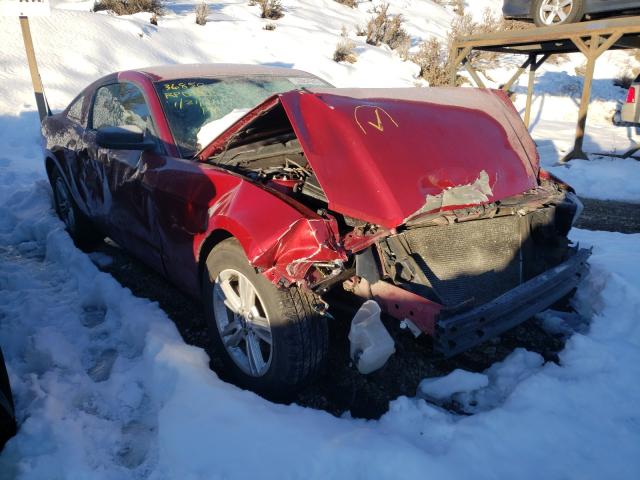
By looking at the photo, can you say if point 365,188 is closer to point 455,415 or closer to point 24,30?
point 455,415

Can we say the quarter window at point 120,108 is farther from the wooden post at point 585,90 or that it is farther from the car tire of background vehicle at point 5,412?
the wooden post at point 585,90

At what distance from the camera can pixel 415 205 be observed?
2100mm

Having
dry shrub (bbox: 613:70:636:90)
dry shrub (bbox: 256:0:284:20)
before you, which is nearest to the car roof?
dry shrub (bbox: 256:0:284:20)

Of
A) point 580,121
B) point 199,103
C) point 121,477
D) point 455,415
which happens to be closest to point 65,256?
point 199,103

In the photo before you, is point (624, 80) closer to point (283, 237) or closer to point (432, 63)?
point (432, 63)

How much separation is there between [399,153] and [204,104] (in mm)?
1547

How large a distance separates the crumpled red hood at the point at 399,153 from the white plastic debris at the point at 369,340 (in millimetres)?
414

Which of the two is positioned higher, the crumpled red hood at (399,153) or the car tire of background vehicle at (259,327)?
the crumpled red hood at (399,153)

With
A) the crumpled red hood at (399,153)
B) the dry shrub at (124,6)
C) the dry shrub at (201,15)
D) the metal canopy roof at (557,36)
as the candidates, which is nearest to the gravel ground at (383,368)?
the crumpled red hood at (399,153)

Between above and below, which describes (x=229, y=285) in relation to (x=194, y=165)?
below

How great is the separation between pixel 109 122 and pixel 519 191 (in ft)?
9.80

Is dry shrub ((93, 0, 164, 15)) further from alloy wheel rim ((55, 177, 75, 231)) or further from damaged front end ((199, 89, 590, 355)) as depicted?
damaged front end ((199, 89, 590, 355))

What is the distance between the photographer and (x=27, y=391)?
227 cm

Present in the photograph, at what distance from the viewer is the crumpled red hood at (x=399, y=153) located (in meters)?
2.10
